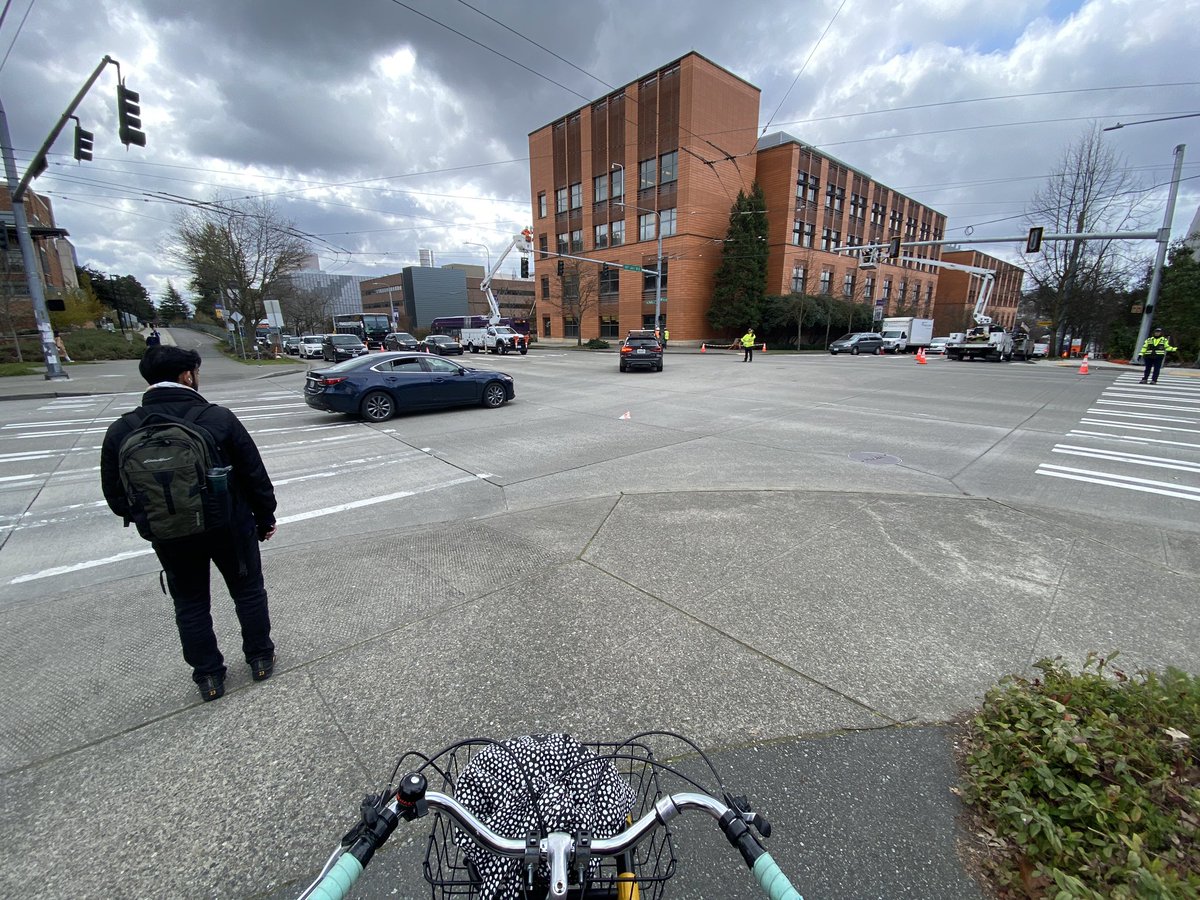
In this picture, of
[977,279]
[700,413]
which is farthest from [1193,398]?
[977,279]

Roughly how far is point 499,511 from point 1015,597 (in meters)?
4.61

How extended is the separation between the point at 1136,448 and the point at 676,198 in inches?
1616

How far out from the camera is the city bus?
145 feet

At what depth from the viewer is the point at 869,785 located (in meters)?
2.17

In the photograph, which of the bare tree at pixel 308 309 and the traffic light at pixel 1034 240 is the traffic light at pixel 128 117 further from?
the bare tree at pixel 308 309

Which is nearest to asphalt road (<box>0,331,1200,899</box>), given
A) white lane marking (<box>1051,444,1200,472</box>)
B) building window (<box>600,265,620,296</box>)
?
white lane marking (<box>1051,444,1200,472</box>)

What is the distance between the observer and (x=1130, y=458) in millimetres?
8031

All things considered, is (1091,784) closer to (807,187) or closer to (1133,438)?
(1133,438)

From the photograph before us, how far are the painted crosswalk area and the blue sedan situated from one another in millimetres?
10955

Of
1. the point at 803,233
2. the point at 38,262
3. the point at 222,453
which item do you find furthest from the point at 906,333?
the point at 38,262

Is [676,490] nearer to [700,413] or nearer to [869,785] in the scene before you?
[869,785]

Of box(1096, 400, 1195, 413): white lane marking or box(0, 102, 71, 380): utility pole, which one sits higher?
box(0, 102, 71, 380): utility pole

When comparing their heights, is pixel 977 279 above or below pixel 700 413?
above

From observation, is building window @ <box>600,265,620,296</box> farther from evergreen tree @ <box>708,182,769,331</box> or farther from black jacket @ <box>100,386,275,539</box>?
black jacket @ <box>100,386,275,539</box>
